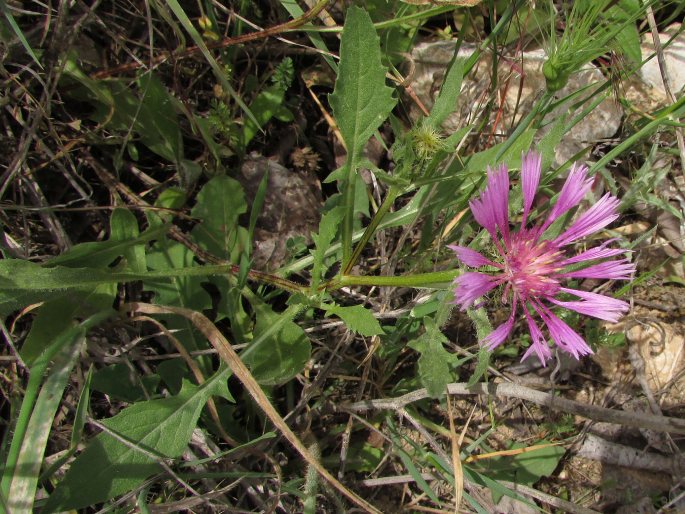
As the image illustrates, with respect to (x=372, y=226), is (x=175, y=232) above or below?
below

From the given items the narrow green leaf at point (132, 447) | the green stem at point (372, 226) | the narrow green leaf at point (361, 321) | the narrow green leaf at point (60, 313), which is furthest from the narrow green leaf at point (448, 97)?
the narrow green leaf at point (60, 313)

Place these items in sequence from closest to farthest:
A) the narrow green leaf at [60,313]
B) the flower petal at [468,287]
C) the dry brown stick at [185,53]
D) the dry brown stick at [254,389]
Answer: the flower petal at [468,287], the dry brown stick at [254,389], the narrow green leaf at [60,313], the dry brown stick at [185,53]

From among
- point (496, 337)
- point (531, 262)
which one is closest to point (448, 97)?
point (531, 262)

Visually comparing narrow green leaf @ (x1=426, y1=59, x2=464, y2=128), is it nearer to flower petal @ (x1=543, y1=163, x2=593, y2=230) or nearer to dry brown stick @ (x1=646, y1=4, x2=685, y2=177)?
flower petal @ (x1=543, y1=163, x2=593, y2=230)

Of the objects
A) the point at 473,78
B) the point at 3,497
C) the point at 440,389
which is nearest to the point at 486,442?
the point at 440,389

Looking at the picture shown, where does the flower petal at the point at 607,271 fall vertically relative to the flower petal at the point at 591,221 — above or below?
below

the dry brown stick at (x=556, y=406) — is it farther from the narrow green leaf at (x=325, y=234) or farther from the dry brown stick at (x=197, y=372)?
the narrow green leaf at (x=325, y=234)

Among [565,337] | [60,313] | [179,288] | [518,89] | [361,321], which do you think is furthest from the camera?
[518,89]

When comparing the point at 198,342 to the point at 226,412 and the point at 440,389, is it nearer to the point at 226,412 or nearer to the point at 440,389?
the point at 226,412

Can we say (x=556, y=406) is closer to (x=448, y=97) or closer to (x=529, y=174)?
(x=529, y=174)
